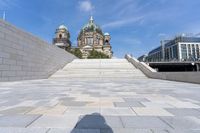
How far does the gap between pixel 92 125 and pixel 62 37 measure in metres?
90.0

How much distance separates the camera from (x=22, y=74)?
47.5 ft

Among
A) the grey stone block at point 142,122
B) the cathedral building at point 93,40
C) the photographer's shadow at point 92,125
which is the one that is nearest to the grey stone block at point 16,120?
the photographer's shadow at point 92,125

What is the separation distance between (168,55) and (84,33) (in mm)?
45486

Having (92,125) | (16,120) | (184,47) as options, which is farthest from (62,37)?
(92,125)

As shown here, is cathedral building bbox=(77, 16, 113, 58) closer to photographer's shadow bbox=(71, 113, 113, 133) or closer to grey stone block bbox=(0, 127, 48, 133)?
photographer's shadow bbox=(71, 113, 113, 133)

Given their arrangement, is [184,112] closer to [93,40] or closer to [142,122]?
[142,122]

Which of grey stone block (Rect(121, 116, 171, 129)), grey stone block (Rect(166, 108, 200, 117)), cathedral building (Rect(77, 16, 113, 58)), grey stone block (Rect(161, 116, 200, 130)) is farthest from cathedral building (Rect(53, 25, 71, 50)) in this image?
grey stone block (Rect(161, 116, 200, 130))

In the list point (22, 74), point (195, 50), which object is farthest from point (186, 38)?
point (22, 74)

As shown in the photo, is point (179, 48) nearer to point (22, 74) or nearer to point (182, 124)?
point (22, 74)

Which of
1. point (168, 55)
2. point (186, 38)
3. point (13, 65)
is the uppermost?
point (186, 38)

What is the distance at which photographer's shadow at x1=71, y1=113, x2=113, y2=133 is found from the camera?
2.79m

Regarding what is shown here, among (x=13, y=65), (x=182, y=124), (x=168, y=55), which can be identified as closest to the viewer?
(x=182, y=124)

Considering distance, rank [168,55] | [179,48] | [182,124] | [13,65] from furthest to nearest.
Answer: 1. [168,55]
2. [179,48]
3. [13,65]
4. [182,124]

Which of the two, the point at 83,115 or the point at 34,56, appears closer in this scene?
the point at 83,115
